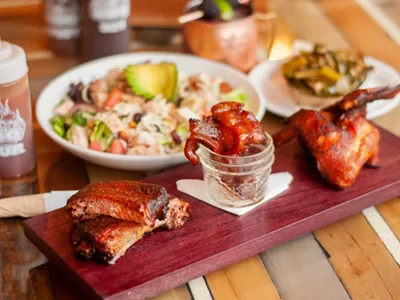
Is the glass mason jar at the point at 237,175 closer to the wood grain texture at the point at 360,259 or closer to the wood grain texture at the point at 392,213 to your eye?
the wood grain texture at the point at 360,259

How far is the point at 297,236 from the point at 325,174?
0.19 metres

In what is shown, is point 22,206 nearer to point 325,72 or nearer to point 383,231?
point 383,231

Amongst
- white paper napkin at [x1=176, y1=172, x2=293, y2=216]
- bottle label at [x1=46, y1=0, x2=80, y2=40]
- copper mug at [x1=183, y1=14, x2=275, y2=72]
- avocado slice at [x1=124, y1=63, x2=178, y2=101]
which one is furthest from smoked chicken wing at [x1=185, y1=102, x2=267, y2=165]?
bottle label at [x1=46, y1=0, x2=80, y2=40]

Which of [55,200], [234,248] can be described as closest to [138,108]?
[55,200]

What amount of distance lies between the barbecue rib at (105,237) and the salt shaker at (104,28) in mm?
1093

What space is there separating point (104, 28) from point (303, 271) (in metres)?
1.27

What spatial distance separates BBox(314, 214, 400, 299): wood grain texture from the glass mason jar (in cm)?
21

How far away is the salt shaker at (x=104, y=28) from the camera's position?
2.41 meters

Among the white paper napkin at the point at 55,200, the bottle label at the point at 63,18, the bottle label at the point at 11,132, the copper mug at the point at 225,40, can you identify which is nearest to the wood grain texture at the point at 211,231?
the white paper napkin at the point at 55,200

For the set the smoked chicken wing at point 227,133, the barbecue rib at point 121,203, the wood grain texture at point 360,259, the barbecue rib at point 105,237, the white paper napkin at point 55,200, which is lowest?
the white paper napkin at point 55,200

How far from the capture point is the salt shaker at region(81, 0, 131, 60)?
2.41m

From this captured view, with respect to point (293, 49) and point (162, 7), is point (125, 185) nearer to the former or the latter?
point (293, 49)

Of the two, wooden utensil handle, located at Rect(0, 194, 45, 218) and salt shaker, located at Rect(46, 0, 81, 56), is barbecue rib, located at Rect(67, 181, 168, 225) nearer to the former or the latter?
wooden utensil handle, located at Rect(0, 194, 45, 218)

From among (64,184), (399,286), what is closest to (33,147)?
(64,184)
